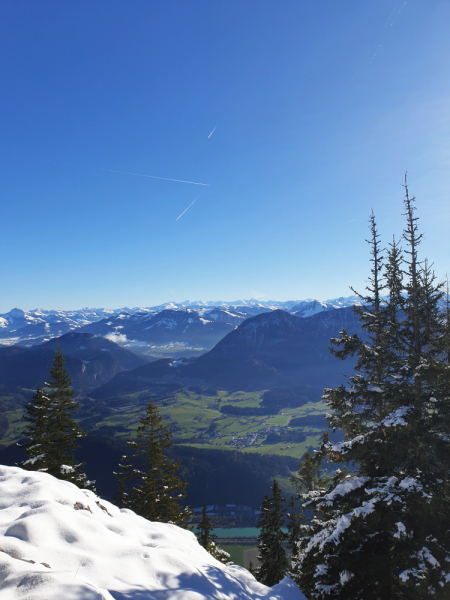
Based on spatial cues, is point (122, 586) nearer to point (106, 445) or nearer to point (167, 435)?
point (167, 435)

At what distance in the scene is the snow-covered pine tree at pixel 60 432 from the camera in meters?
27.0

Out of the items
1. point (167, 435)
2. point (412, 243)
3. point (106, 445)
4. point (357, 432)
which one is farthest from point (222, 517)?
point (412, 243)

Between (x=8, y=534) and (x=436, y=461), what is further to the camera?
(x=436, y=461)

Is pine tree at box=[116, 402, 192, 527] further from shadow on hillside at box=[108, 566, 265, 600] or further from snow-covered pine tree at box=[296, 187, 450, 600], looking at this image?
snow-covered pine tree at box=[296, 187, 450, 600]

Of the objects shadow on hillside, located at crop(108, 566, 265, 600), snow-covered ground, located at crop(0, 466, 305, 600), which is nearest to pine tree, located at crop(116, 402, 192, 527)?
snow-covered ground, located at crop(0, 466, 305, 600)

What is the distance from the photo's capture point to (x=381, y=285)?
2016cm

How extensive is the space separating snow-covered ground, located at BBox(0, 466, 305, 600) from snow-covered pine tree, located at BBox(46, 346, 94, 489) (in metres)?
15.3

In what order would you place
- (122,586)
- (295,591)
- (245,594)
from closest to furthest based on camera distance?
(122,586), (245,594), (295,591)

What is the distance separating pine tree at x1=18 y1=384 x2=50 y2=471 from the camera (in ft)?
84.2

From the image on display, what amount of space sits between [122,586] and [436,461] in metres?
11.9

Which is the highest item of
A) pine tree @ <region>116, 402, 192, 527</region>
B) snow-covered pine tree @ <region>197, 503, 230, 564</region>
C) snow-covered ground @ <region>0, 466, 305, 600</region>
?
snow-covered ground @ <region>0, 466, 305, 600</region>

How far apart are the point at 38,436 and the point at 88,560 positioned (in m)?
23.7

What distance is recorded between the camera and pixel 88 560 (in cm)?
845

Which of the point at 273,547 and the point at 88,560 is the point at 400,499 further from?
the point at 273,547
